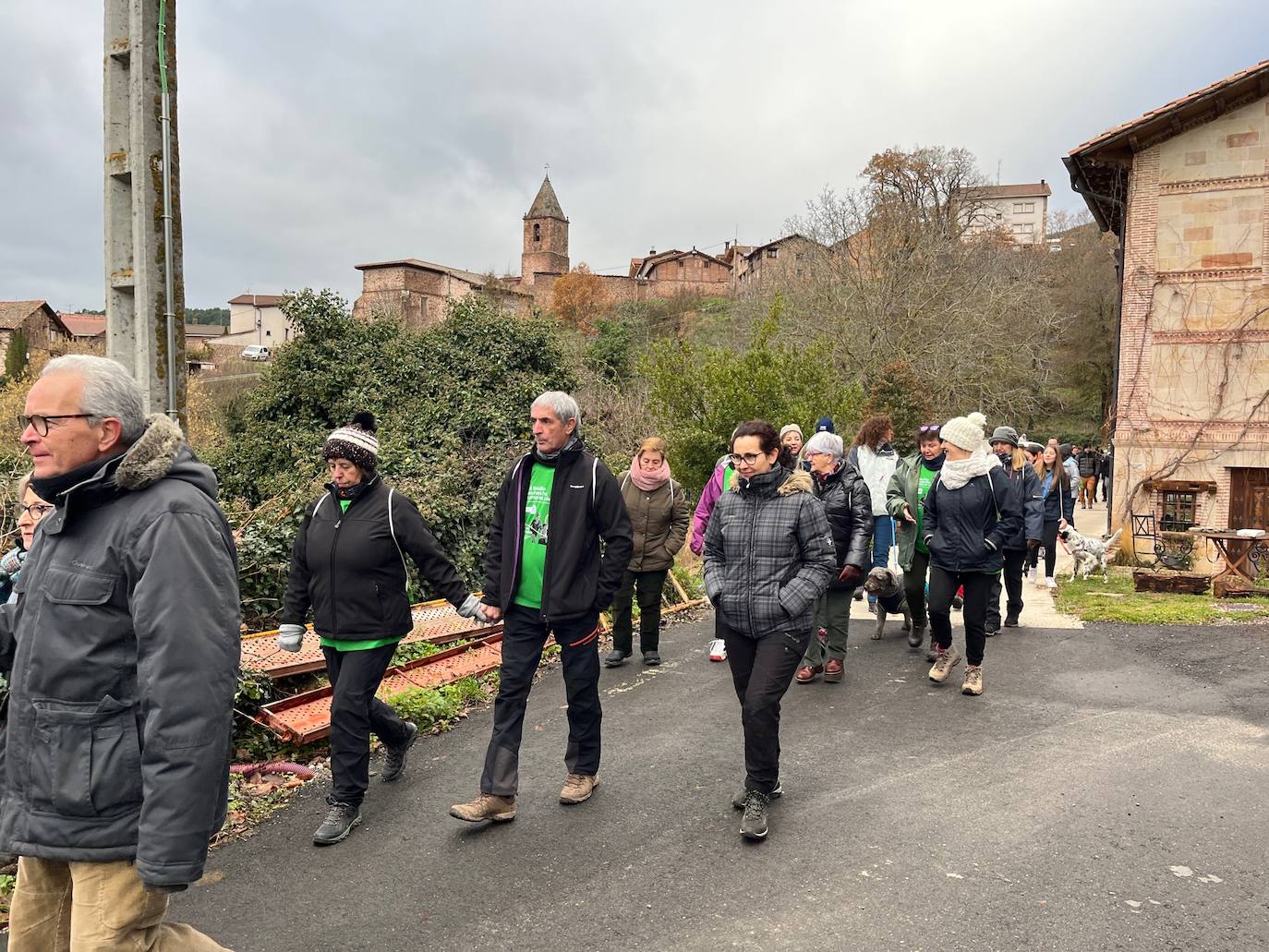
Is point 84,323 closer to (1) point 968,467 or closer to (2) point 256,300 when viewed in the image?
(2) point 256,300

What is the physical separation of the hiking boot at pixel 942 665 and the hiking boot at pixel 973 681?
21 centimetres

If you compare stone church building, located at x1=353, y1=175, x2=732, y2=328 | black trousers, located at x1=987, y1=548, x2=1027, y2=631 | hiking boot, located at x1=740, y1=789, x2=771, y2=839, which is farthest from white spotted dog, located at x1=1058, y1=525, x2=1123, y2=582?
stone church building, located at x1=353, y1=175, x2=732, y2=328

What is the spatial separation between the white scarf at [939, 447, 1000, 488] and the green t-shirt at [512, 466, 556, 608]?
3.55 m

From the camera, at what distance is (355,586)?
15.7 ft

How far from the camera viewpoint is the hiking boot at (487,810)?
4703 millimetres

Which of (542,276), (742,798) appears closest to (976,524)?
(742,798)

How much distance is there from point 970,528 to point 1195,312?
39.5 ft

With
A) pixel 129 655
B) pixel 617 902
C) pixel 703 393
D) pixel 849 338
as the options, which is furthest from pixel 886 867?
pixel 849 338

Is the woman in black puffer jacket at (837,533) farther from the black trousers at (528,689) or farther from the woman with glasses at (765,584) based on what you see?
the black trousers at (528,689)

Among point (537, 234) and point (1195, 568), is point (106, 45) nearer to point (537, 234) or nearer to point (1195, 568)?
point (1195, 568)

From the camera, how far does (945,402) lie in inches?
1177

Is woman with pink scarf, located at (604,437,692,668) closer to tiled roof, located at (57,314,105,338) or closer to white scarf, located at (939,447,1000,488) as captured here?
white scarf, located at (939,447,1000,488)

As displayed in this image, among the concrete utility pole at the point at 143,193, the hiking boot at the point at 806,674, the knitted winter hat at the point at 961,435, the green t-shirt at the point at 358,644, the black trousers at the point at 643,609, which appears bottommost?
the hiking boot at the point at 806,674

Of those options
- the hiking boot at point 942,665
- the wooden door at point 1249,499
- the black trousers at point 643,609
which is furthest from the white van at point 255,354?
the hiking boot at point 942,665
